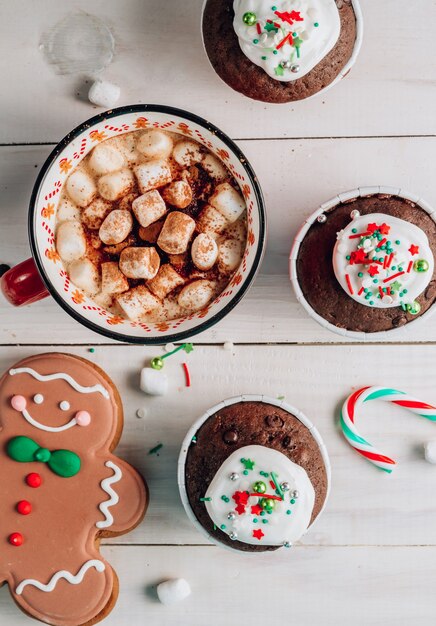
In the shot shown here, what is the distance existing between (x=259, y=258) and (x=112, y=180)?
339 mm

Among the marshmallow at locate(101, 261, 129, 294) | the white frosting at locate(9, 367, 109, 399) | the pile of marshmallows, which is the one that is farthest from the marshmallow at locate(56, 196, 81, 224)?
the white frosting at locate(9, 367, 109, 399)

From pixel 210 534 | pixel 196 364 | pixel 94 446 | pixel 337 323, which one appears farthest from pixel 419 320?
pixel 94 446

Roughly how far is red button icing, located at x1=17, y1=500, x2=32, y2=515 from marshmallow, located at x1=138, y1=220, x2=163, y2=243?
0.61 meters

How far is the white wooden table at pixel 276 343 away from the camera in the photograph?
154 cm

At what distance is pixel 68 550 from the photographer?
4.94 feet

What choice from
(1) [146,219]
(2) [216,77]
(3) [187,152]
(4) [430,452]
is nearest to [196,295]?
(1) [146,219]

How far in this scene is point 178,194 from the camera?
54.4 inches

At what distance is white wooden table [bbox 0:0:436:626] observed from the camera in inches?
60.7

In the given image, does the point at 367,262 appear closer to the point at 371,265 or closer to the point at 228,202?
the point at 371,265

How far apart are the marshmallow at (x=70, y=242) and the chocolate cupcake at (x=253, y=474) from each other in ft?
1.35

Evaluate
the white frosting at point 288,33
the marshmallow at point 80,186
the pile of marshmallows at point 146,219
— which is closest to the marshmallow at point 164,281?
the pile of marshmallows at point 146,219

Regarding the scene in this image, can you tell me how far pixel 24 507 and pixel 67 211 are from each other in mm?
623

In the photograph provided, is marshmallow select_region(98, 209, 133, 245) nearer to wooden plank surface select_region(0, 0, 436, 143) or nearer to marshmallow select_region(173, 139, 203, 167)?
marshmallow select_region(173, 139, 203, 167)

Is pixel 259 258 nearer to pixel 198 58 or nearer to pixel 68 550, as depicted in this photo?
pixel 198 58
